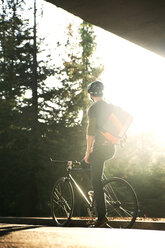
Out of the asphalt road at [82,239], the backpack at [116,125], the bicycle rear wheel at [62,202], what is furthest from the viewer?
the bicycle rear wheel at [62,202]

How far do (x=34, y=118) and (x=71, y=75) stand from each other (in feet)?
14.4

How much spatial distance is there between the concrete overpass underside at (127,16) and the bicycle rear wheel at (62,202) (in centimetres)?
280

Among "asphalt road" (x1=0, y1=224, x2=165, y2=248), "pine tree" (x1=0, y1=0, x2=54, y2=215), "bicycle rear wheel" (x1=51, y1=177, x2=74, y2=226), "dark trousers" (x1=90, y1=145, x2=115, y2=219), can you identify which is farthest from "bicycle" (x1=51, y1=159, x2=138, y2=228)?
"pine tree" (x1=0, y1=0, x2=54, y2=215)

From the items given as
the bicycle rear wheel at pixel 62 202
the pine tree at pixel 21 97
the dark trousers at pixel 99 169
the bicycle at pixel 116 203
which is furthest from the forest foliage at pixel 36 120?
the dark trousers at pixel 99 169

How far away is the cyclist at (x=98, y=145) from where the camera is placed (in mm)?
6102

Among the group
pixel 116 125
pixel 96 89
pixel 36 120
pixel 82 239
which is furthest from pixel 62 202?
pixel 36 120

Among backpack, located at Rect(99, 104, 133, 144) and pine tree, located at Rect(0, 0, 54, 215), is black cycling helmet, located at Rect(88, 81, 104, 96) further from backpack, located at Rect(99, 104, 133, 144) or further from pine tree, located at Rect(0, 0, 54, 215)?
pine tree, located at Rect(0, 0, 54, 215)

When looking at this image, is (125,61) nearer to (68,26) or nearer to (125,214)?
(68,26)

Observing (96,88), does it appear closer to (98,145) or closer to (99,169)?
(98,145)

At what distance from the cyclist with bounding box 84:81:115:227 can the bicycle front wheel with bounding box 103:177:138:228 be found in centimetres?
19

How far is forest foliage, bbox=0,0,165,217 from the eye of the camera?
2508cm

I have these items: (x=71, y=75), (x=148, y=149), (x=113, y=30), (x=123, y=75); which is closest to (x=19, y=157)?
(x=71, y=75)

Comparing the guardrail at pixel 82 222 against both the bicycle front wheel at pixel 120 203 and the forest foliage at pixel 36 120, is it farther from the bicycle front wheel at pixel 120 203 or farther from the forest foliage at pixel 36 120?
the forest foliage at pixel 36 120

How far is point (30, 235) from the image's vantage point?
158 inches
